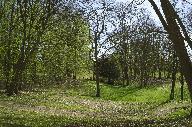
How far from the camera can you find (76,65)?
101938mm

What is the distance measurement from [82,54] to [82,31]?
9533mm

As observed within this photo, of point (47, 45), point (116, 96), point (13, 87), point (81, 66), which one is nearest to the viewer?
point (13, 87)

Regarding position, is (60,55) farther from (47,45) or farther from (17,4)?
(17,4)

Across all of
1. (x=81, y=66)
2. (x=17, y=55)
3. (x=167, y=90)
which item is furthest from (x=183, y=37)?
(x=81, y=66)

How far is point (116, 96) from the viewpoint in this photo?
75938mm

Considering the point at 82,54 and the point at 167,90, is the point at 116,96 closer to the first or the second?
the point at 167,90

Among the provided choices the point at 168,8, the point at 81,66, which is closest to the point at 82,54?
the point at 81,66

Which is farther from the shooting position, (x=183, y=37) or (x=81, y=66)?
(x=81, y=66)

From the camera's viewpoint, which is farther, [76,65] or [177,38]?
[76,65]

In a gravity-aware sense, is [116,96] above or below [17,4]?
below

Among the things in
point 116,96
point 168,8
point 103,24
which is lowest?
point 116,96

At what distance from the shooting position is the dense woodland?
24.5 meters

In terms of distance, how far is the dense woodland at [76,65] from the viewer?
24502 mm

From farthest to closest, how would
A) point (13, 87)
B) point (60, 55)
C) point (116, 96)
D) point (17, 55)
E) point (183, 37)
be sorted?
point (60, 55)
point (116, 96)
point (17, 55)
point (13, 87)
point (183, 37)
